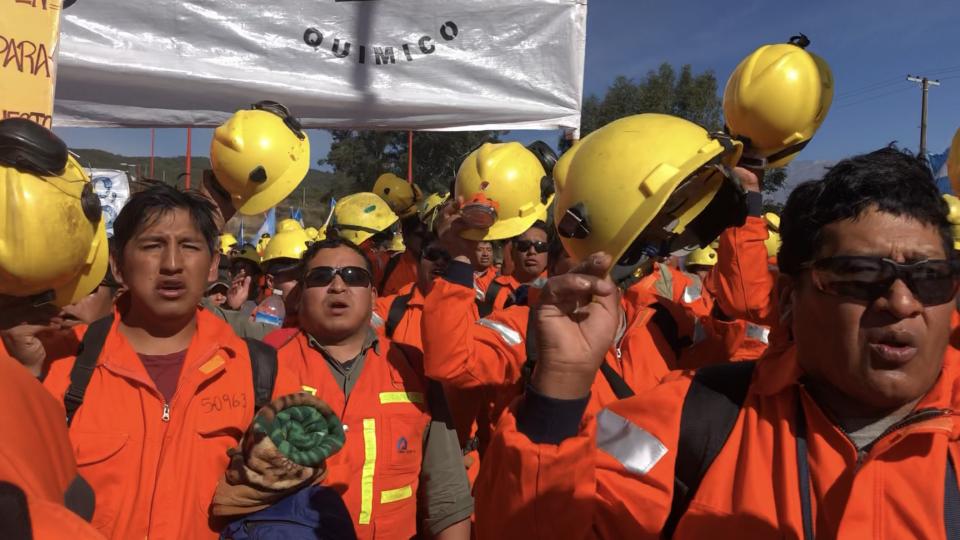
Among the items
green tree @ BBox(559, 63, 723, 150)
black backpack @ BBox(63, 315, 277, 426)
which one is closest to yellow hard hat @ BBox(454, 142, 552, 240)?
black backpack @ BBox(63, 315, 277, 426)

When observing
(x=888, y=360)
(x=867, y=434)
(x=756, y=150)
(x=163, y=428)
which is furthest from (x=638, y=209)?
(x=163, y=428)

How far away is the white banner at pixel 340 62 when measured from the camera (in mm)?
3787

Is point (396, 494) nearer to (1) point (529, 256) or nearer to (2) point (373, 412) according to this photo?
(2) point (373, 412)

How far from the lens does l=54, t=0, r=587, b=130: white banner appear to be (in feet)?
12.4

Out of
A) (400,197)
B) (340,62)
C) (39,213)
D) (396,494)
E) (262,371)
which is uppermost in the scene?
(340,62)

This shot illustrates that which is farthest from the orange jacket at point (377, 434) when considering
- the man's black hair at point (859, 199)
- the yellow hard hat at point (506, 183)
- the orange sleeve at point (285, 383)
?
the man's black hair at point (859, 199)

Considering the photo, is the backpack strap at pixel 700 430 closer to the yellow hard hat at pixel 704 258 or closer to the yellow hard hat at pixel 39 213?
the yellow hard hat at pixel 39 213

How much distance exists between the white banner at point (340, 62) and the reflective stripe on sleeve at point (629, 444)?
2.97 metres

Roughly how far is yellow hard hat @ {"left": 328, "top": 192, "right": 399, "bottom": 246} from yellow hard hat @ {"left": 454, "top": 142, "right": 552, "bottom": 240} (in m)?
2.21

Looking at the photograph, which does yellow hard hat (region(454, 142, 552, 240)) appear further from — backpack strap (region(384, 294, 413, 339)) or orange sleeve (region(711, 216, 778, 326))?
orange sleeve (region(711, 216, 778, 326))

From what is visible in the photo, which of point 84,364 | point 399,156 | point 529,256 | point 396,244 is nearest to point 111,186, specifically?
point 396,244

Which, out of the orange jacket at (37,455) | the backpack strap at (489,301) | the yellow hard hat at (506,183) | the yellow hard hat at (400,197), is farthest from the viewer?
the yellow hard hat at (400,197)

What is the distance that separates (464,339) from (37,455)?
1764mm

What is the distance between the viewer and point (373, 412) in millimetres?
2711
